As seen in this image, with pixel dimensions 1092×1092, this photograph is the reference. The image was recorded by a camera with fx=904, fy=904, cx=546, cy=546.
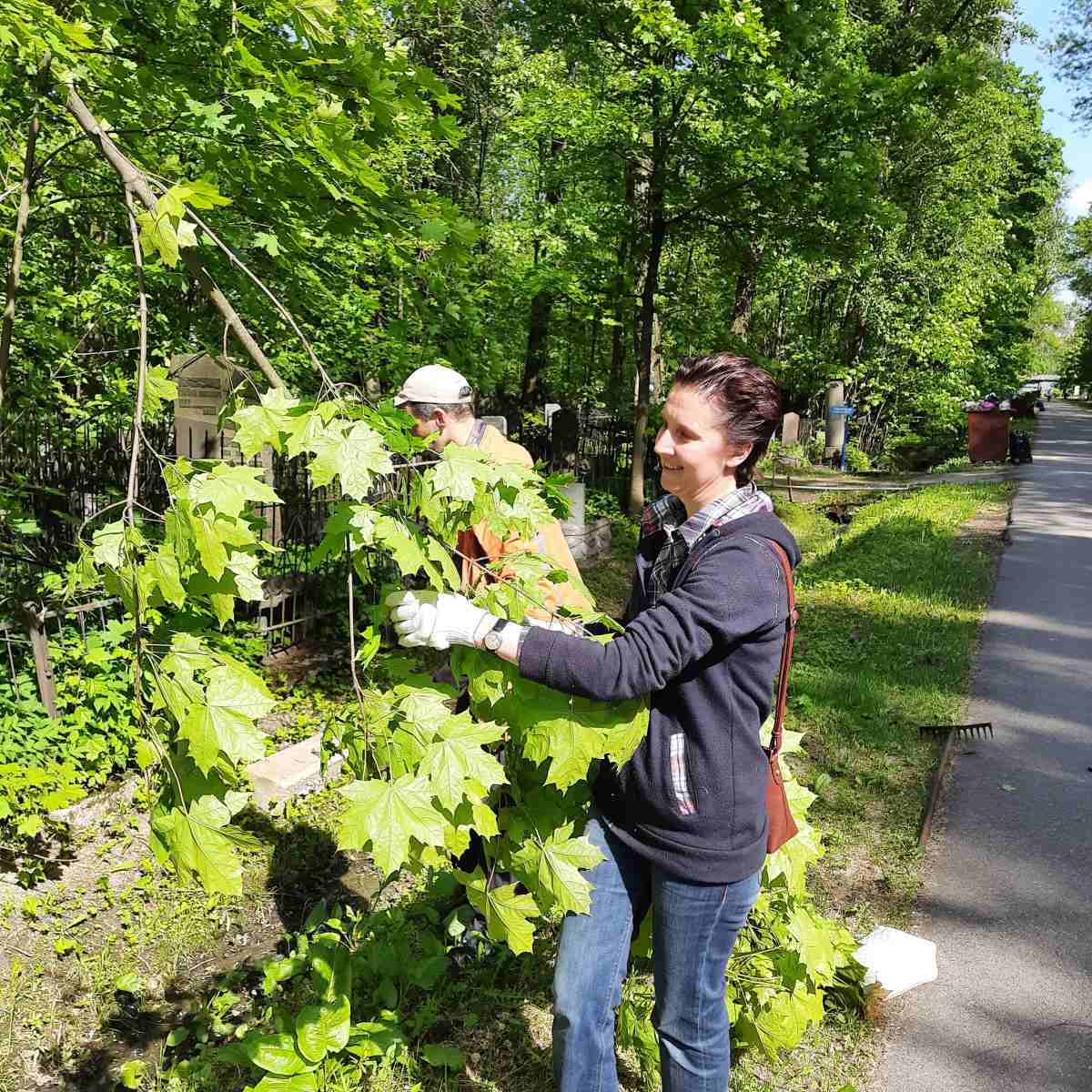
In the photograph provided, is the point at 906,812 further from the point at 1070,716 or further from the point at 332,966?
the point at 332,966

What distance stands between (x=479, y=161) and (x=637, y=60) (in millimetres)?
7205

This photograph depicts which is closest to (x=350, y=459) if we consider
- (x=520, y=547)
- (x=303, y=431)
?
(x=303, y=431)

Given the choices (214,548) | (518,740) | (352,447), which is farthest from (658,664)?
(214,548)

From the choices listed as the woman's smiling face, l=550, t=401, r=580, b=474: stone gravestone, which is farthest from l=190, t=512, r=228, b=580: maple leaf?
l=550, t=401, r=580, b=474: stone gravestone

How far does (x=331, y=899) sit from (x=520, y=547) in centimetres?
209

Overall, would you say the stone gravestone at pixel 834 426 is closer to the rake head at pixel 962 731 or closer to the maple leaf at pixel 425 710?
the rake head at pixel 962 731

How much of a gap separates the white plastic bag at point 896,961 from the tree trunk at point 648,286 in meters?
8.47

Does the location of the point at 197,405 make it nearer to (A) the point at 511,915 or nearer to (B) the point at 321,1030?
(B) the point at 321,1030

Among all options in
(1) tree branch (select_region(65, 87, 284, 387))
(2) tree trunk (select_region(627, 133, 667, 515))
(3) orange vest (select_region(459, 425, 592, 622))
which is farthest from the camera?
(2) tree trunk (select_region(627, 133, 667, 515))

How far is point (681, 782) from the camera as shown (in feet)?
6.53

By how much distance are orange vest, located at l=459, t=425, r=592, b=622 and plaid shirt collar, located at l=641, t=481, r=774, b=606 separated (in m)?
0.23

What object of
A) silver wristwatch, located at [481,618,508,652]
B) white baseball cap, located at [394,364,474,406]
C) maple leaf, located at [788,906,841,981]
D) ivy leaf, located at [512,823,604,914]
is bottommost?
maple leaf, located at [788,906,841,981]

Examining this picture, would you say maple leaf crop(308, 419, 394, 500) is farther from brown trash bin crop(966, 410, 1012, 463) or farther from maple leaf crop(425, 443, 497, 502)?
brown trash bin crop(966, 410, 1012, 463)

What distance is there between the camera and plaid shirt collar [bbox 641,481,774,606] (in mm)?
2037
